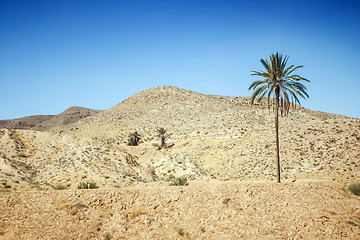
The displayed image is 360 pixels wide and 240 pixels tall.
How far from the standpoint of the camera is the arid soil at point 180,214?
41.7ft

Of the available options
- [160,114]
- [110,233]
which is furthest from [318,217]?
[160,114]

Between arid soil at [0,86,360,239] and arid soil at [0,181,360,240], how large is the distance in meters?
0.05

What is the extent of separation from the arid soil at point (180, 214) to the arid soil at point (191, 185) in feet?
0.17

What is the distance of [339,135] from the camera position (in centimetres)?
3416

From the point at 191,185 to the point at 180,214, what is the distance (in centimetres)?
489

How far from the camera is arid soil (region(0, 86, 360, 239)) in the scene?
42.9ft

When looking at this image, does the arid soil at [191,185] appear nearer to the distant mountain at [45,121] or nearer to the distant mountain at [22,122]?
the distant mountain at [45,121]

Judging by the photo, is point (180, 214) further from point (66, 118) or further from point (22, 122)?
point (22, 122)

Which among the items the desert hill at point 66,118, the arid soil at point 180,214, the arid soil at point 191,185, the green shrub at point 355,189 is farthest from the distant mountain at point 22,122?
the green shrub at point 355,189

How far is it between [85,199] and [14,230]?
3.45 metres

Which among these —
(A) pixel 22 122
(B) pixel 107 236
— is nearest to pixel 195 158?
(B) pixel 107 236

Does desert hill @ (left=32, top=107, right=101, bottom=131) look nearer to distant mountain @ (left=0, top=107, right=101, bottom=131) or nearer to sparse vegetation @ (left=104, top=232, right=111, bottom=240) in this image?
distant mountain @ (left=0, top=107, right=101, bottom=131)

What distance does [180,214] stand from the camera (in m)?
14.2

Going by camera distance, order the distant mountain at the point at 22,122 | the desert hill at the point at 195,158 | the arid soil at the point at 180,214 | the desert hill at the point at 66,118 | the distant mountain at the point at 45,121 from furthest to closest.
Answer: the desert hill at the point at 66,118 → the distant mountain at the point at 45,121 → the distant mountain at the point at 22,122 → the desert hill at the point at 195,158 → the arid soil at the point at 180,214
